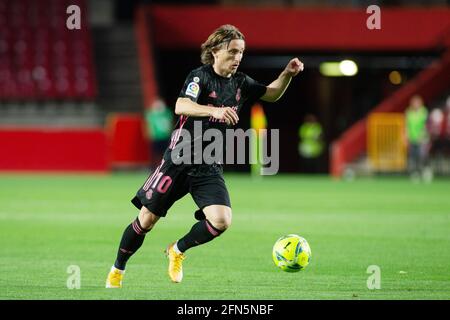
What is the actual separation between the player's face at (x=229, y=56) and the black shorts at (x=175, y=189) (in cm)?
88

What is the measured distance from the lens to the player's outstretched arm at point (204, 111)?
8291 mm

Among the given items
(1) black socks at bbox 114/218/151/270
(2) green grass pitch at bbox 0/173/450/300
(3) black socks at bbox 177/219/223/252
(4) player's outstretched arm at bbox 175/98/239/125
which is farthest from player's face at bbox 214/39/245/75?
(2) green grass pitch at bbox 0/173/450/300

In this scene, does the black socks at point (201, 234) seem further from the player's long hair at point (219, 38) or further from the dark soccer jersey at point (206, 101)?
the player's long hair at point (219, 38)

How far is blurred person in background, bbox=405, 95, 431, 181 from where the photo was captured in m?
28.8

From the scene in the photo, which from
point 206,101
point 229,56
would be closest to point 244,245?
point 206,101

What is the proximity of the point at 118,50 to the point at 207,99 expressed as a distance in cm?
2661

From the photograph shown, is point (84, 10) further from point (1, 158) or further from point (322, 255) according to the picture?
point (322, 255)

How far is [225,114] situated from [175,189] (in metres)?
0.91

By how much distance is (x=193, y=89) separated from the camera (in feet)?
28.4

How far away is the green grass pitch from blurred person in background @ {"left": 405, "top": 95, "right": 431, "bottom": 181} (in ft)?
19.5

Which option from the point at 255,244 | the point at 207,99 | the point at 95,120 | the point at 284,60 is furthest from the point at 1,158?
the point at 207,99

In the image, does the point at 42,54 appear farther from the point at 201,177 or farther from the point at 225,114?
the point at 225,114

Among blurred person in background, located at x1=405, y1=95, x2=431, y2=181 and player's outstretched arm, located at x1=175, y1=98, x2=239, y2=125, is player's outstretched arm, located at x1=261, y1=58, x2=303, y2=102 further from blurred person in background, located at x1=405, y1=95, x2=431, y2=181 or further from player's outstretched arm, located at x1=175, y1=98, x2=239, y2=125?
blurred person in background, located at x1=405, y1=95, x2=431, y2=181
